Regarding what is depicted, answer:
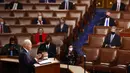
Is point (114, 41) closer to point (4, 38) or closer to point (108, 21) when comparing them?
point (108, 21)

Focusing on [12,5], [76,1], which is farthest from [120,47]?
[12,5]

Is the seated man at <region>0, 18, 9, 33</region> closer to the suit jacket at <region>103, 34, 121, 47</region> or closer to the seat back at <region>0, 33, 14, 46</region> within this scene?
the seat back at <region>0, 33, 14, 46</region>

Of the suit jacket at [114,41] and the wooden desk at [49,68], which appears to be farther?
the suit jacket at [114,41]

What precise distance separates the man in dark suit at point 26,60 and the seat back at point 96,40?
173cm

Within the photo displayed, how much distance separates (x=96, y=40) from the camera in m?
5.32

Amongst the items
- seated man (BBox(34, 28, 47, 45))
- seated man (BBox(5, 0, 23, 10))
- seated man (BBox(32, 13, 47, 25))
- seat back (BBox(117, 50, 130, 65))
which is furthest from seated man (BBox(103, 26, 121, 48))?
seated man (BBox(5, 0, 23, 10))

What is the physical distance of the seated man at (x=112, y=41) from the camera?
526 cm

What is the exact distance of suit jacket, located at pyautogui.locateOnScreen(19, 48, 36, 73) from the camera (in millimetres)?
3682

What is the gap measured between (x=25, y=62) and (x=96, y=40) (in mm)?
1915

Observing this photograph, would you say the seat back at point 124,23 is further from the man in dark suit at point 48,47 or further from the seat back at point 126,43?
the man in dark suit at point 48,47

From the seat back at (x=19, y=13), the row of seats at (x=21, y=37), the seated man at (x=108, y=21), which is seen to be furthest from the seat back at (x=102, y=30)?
the seat back at (x=19, y=13)

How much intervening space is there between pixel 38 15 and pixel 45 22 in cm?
21

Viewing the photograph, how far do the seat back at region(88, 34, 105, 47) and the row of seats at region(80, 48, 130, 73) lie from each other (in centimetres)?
35

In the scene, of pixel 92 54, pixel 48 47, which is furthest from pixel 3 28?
pixel 92 54
